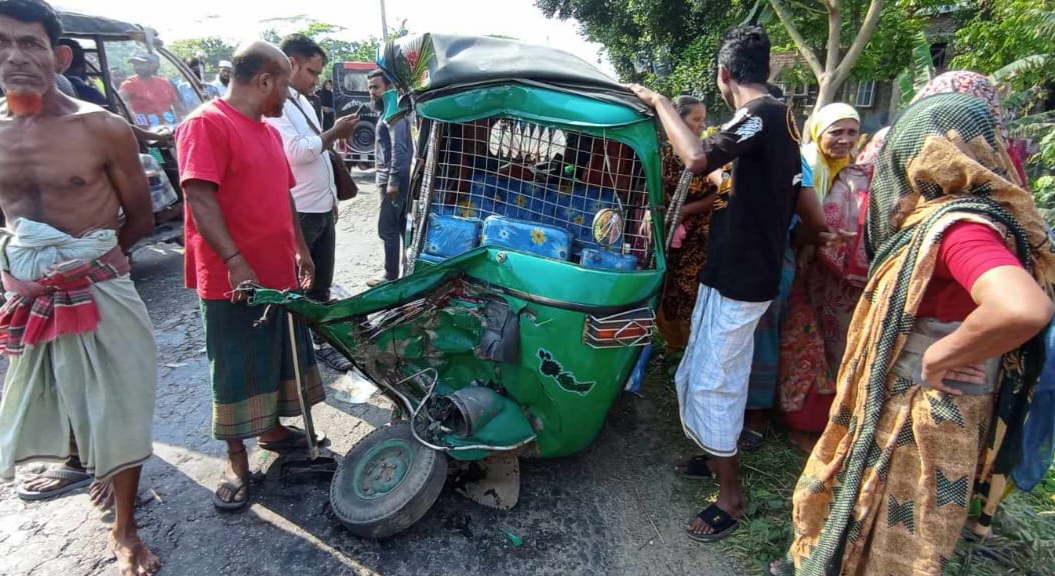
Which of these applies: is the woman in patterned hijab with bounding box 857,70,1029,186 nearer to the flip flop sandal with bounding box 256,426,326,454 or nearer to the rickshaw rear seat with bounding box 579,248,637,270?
the rickshaw rear seat with bounding box 579,248,637,270

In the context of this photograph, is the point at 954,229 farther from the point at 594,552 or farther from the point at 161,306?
the point at 161,306

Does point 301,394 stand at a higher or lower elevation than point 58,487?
higher

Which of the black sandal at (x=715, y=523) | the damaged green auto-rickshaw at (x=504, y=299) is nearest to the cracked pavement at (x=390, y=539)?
the black sandal at (x=715, y=523)

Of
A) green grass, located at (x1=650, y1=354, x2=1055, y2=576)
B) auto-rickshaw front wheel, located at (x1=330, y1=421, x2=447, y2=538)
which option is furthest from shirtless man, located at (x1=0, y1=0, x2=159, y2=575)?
green grass, located at (x1=650, y1=354, x2=1055, y2=576)

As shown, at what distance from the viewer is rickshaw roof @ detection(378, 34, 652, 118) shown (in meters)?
2.42

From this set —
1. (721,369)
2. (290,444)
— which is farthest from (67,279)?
(721,369)

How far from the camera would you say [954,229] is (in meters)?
1.54

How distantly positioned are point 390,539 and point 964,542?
2341mm

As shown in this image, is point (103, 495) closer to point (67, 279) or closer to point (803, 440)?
point (67, 279)

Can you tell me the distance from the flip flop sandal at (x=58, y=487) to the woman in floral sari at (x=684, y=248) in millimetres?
3085

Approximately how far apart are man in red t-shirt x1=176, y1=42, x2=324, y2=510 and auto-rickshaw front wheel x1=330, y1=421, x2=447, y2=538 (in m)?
0.52

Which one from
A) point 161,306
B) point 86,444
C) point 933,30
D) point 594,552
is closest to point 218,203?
point 86,444

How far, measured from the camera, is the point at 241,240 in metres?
2.44

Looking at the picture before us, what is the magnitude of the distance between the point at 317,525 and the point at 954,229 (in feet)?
8.42
